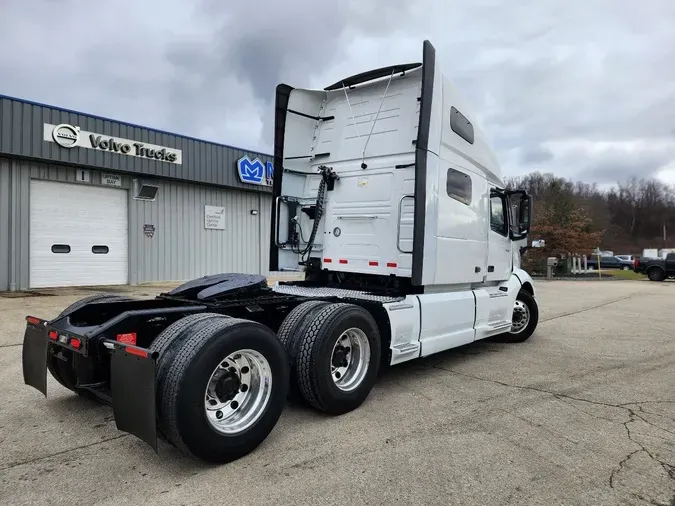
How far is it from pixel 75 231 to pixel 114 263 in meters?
1.50

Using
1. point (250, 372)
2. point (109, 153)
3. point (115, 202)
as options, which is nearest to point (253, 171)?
point (115, 202)

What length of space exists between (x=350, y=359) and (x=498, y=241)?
3518 mm

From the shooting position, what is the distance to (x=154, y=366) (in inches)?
112

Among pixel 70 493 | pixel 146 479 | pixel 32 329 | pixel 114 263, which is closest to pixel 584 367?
pixel 146 479

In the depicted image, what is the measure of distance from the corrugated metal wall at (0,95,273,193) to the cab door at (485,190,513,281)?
37.3 ft

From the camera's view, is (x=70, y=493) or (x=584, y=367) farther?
(x=584, y=367)

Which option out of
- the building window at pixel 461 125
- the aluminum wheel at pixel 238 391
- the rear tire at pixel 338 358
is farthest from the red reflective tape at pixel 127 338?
the building window at pixel 461 125

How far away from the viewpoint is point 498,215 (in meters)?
7.02

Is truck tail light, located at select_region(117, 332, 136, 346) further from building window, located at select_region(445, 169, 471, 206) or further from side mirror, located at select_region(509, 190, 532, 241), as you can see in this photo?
side mirror, located at select_region(509, 190, 532, 241)

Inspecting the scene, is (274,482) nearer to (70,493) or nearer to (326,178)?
(70,493)

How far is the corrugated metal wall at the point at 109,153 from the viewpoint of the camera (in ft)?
38.9

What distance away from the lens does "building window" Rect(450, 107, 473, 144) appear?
557 cm

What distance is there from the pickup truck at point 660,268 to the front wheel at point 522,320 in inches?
978

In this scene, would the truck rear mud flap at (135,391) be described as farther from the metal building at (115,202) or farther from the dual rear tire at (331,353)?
the metal building at (115,202)
